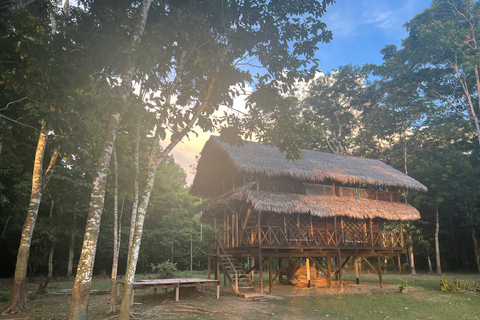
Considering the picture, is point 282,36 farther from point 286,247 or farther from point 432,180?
point 432,180

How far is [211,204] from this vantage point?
16.7 meters

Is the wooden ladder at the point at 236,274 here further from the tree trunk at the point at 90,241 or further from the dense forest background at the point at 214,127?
the tree trunk at the point at 90,241

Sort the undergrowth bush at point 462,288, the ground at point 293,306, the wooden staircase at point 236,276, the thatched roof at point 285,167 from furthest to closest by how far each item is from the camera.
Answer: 1. the thatched roof at point 285,167
2. the undergrowth bush at point 462,288
3. the wooden staircase at point 236,276
4. the ground at point 293,306

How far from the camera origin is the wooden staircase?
13.6 metres

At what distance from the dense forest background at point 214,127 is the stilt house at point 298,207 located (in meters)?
3.13

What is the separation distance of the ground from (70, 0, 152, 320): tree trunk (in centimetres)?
267

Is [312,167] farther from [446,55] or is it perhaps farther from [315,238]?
[446,55]

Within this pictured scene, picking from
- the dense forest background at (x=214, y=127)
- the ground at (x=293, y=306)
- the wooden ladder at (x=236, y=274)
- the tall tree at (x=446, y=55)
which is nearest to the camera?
the dense forest background at (x=214, y=127)

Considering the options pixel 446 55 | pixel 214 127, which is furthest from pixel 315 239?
pixel 446 55

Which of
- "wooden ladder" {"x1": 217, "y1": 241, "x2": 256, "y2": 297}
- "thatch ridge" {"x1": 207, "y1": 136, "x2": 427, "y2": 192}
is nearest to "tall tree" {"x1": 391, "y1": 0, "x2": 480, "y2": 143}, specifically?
"thatch ridge" {"x1": 207, "y1": 136, "x2": 427, "y2": 192}

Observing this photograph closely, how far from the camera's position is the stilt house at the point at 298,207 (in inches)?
573

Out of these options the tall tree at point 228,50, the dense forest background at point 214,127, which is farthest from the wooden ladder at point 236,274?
the tall tree at point 228,50

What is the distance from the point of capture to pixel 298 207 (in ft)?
47.1

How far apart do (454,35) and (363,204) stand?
17.8 meters
